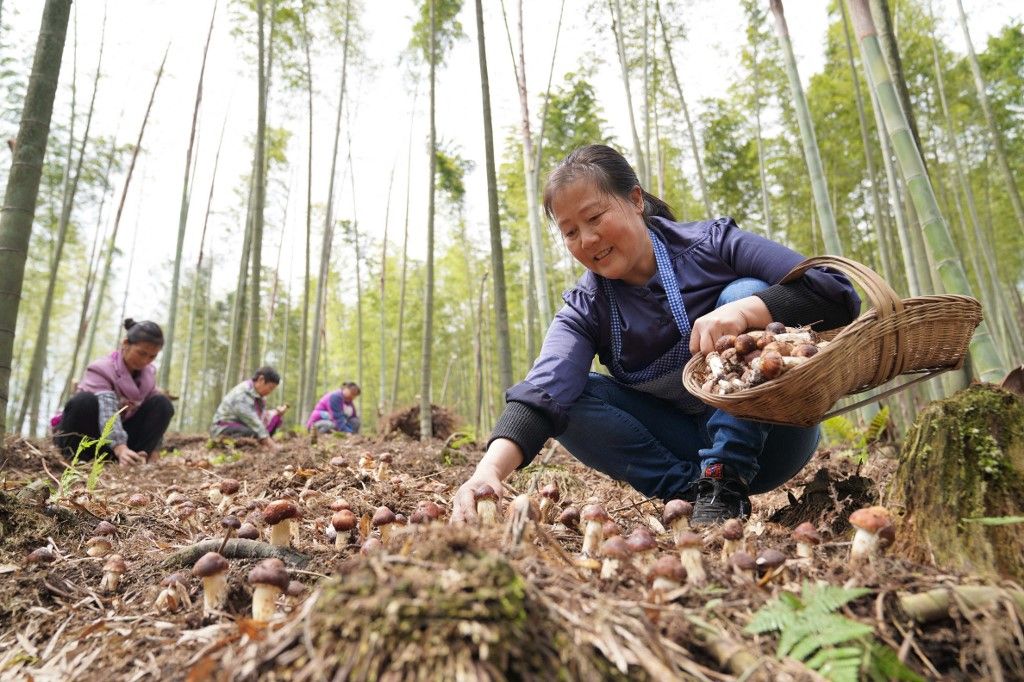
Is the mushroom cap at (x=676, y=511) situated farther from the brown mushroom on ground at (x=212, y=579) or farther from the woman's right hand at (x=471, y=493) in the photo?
the brown mushroom on ground at (x=212, y=579)

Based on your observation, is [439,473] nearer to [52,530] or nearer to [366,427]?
[52,530]

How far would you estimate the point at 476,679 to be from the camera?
31.6 inches

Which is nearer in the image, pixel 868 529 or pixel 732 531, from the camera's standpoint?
pixel 868 529

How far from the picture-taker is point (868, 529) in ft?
4.59

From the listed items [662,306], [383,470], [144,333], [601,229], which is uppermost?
[144,333]

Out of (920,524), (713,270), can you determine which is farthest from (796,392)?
(713,270)

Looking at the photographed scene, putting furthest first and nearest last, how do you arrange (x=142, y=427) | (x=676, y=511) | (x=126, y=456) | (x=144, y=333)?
(x=142, y=427) → (x=144, y=333) → (x=126, y=456) → (x=676, y=511)

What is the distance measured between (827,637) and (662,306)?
154 centimetres

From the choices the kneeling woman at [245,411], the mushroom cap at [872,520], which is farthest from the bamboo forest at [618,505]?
the kneeling woman at [245,411]

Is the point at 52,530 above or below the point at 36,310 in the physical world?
below

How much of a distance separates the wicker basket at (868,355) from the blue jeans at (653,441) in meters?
0.48

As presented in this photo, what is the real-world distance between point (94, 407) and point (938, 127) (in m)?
16.1

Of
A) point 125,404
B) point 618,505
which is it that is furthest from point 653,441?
point 125,404

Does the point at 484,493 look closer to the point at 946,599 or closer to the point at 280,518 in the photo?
the point at 280,518
